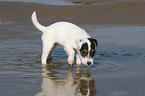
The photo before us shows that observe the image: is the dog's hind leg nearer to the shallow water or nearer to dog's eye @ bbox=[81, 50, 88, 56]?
the shallow water

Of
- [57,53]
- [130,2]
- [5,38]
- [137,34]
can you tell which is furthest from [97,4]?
[57,53]

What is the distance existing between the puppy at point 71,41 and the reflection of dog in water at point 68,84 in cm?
33

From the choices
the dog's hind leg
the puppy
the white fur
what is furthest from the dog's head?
the dog's hind leg

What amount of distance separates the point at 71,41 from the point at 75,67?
2.18 ft

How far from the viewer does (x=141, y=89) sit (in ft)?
19.6

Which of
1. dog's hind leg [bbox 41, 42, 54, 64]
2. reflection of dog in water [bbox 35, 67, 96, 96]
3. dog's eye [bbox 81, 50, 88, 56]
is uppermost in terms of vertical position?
dog's eye [bbox 81, 50, 88, 56]

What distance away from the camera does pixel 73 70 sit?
Answer: 7.48 metres

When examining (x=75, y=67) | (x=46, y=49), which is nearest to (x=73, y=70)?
(x=75, y=67)

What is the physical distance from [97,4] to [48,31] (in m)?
10.1

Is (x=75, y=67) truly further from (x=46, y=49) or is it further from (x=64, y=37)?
(x=46, y=49)

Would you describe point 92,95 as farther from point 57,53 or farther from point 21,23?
point 21,23

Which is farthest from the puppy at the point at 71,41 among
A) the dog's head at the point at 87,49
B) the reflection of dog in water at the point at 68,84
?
the reflection of dog in water at the point at 68,84

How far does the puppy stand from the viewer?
680 cm

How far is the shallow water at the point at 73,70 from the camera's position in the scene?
591 cm
